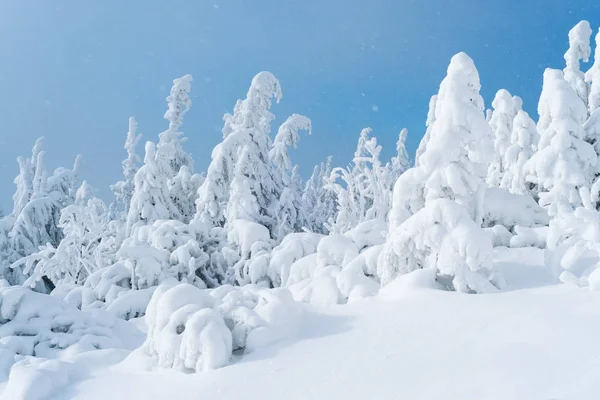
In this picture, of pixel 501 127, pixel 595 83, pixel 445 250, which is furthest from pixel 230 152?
pixel 445 250

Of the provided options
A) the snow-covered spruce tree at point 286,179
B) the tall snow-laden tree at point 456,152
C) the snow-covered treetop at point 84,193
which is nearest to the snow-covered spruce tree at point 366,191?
the snow-covered spruce tree at point 286,179

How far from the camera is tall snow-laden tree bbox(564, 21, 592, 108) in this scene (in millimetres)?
19578

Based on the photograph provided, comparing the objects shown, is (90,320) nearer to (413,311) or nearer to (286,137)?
(413,311)

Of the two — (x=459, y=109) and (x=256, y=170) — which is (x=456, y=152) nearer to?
(x=459, y=109)

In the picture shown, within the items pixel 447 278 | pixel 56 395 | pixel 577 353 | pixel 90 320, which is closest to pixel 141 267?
pixel 90 320

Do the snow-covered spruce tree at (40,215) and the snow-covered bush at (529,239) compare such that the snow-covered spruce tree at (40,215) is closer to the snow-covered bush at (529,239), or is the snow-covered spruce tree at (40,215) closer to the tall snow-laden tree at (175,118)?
the tall snow-laden tree at (175,118)

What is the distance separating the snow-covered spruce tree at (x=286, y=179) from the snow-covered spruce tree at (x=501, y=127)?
8776 mm

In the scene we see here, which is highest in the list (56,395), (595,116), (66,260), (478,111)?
(595,116)

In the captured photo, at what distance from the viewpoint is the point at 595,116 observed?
15.5 m

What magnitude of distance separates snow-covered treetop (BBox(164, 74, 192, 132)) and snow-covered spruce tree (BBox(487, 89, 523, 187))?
16.7 metres

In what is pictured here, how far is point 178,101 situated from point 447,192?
22443mm

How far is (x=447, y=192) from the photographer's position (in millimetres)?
8844

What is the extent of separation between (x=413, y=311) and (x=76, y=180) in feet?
104

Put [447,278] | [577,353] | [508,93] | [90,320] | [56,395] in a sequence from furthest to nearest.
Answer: [508,93] < [90,320] < [447,278] < [56,395] < [577,353]
